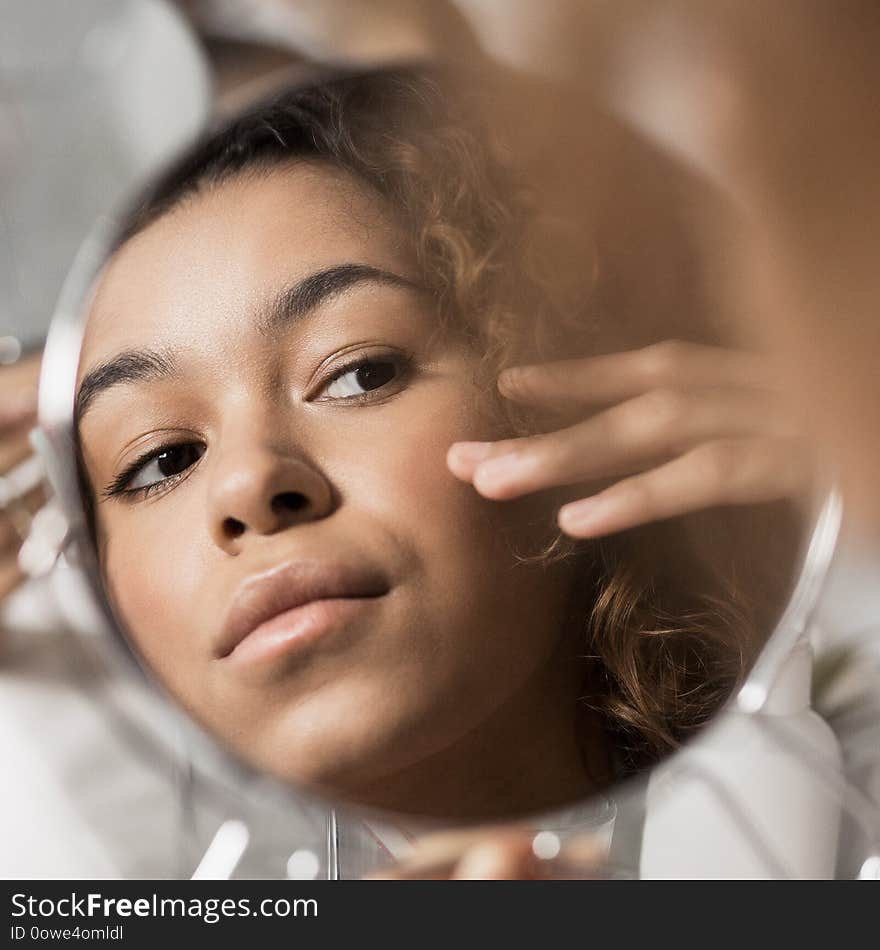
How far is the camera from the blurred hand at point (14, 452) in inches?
15.5

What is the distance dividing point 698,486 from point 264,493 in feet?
0.48

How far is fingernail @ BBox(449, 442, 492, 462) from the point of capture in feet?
1.11

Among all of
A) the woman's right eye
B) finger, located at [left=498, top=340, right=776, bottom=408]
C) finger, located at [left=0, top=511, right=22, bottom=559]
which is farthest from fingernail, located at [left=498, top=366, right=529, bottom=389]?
finger, located at [left=0, top=511, right=22, bottom=559]

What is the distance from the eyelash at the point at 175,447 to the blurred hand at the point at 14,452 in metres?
0.05

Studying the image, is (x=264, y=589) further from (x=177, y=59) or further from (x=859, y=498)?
(x=177, y=59)

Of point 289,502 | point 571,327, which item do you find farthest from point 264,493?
point 571,327

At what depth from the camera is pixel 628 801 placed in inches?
14.3

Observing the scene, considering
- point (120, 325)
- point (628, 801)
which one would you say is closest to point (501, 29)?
point (120, 325)

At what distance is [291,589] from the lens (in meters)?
0.33

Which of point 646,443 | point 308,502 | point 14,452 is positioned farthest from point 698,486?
point 14,452

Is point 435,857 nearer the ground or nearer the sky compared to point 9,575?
nearer the ground

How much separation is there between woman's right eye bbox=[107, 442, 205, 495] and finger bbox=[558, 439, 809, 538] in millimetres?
127

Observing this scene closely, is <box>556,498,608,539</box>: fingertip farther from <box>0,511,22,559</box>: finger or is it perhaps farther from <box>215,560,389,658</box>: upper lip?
<box>0,511,22,559</box>: finger

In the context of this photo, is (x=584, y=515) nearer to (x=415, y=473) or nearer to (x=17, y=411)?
(x=415, y=473)
